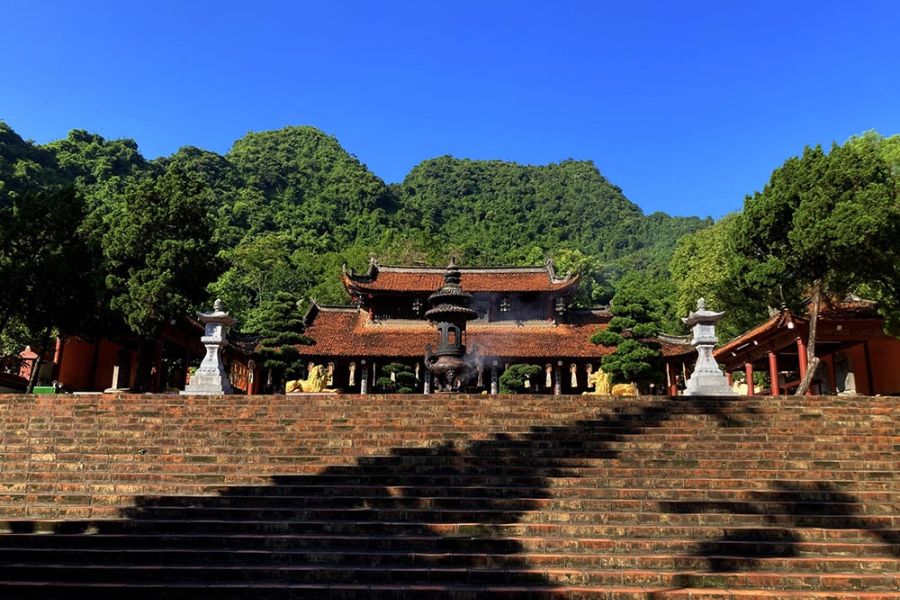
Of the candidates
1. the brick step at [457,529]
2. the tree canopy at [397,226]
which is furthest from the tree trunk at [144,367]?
the brick step at [457,529]

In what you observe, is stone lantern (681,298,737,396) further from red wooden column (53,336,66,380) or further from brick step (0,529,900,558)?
red wooden column (53,336,66,380)

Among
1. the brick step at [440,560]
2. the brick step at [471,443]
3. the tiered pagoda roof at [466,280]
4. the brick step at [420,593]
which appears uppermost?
the tiered pagoda roof at [466,280]

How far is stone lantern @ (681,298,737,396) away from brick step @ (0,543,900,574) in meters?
6.44

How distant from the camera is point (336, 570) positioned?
6281 mm

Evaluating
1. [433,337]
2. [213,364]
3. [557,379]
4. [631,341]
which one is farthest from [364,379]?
[213,364]

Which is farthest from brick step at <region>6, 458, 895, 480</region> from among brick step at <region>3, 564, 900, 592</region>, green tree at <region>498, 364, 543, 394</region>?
green tree at <region>498, 364, 543, 394</region>

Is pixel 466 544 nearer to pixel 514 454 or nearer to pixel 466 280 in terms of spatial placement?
pixel 514 454

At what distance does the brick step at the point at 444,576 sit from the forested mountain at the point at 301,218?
1247 centimetres

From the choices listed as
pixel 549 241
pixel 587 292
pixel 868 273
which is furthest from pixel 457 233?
pixel 868 273

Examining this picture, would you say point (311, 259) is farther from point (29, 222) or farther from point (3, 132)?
point (29, 222)

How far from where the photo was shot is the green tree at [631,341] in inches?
766

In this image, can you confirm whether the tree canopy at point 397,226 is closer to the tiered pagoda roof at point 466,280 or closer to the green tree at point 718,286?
the green tree at point 718,286

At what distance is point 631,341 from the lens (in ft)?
64.5

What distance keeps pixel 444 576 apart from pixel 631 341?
1454cm
